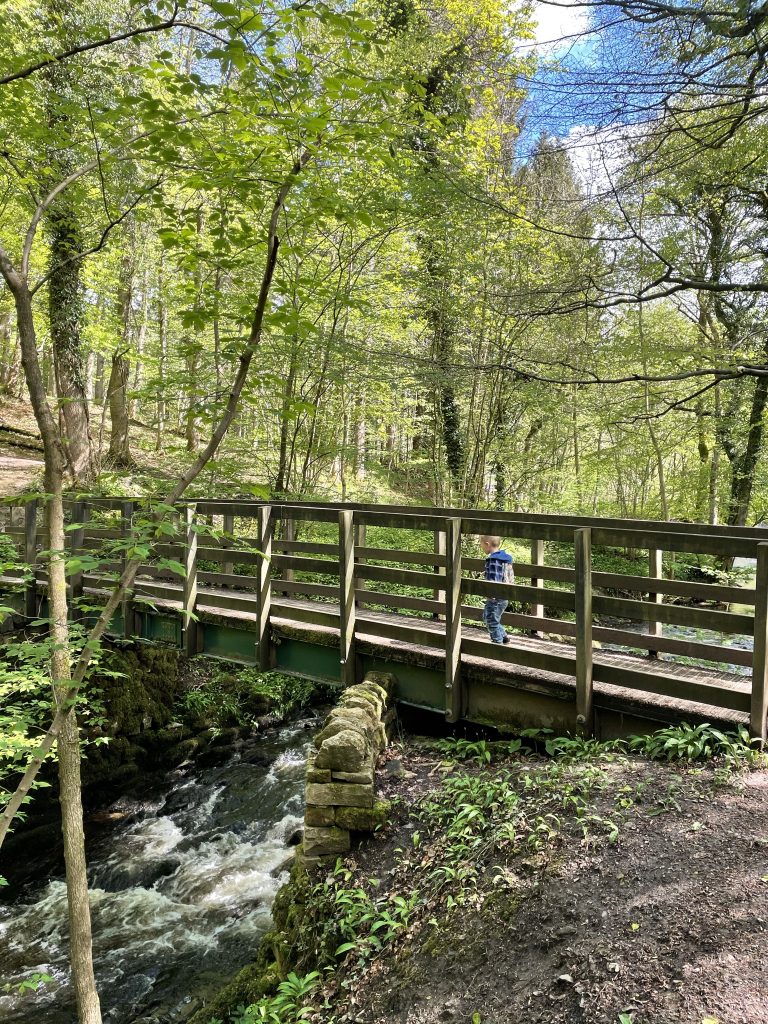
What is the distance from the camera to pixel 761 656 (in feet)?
12.3

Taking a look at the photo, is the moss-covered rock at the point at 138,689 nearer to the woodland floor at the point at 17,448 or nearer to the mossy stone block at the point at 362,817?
the mossy stone block at the point at 362,817

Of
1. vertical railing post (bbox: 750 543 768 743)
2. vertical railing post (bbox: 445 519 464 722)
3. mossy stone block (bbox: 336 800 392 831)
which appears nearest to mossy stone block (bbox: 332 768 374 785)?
mossy stone block (bbox: 336 800 392 831)

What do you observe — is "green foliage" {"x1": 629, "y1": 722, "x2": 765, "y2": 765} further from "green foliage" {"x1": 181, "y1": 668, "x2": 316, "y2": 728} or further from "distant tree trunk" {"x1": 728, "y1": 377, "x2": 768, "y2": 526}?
"distant tree trunk" {"x1": 728, "y1": 377, "x2": 768, "y2": 526}

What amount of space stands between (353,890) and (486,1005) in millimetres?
1318

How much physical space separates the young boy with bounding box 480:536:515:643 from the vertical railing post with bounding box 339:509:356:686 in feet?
4.51

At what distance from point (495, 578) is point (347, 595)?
1.52 m

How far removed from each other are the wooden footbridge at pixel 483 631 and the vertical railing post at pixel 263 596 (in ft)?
0.05

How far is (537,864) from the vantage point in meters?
3.34

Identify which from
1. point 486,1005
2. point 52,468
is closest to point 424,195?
point 52,468

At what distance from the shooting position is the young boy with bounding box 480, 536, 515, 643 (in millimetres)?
5488

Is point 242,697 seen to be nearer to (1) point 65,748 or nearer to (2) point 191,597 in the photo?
(2) point 191,597

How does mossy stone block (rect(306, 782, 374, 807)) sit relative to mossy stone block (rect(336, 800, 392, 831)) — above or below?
above

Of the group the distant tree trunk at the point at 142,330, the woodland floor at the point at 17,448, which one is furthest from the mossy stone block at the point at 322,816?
the distant tree trunk at the point at 142,330

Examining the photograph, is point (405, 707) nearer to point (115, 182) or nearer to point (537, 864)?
point (537, 864)
